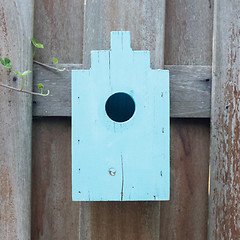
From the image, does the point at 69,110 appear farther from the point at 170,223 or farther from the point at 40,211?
the point at 170,223

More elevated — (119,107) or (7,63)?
(7,63)

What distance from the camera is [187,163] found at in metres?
1.34

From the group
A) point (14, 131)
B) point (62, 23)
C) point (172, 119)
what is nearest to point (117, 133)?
point (172, 119)

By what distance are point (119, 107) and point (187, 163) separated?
375 mm

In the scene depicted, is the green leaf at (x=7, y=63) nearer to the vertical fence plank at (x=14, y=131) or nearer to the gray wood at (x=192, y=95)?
the vertical fence plank at (x=14, y=131)

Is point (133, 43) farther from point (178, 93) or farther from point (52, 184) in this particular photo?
point (52, 184)

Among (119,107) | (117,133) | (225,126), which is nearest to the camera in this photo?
(117,133)

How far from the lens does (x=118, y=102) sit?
58.3 inches

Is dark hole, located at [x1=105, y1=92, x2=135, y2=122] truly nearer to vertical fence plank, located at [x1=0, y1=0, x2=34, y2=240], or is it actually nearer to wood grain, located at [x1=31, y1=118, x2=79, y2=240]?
wood grain, located at [x1=31, y1=118, x2=79, y2=240]

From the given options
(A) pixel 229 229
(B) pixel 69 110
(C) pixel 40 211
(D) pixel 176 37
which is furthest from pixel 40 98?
(A) pixel 229 229

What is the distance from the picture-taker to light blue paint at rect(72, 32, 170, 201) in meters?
1.13

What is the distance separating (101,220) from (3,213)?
14.3 inches

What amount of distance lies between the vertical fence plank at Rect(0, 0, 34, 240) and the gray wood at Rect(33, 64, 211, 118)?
3.3 inches

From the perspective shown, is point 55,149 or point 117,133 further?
point 55,149
